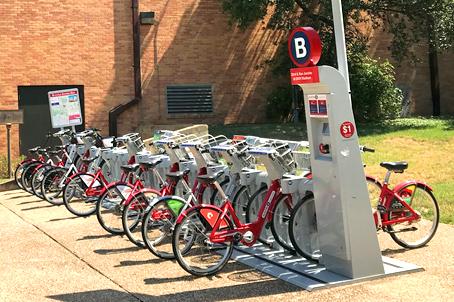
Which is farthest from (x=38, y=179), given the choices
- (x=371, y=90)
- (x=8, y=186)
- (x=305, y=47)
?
(x=371, y=90)

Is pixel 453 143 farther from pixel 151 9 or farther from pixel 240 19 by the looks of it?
pixel 151 9

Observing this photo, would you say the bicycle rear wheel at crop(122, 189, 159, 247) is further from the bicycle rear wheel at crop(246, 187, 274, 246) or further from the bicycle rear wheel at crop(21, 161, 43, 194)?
the bicycle rear wheel at crop(21, 161, 43, 194)

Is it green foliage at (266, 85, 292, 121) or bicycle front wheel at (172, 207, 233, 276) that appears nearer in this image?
bicycle front wheel at (172, 207, 233, 276)

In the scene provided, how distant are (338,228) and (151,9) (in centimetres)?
1378

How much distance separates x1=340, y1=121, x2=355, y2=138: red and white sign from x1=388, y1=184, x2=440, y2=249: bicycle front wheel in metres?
1.37

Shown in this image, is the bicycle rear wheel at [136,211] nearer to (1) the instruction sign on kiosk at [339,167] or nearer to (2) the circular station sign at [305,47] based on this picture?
(1) the instruction sign on kiosk at [339,167]

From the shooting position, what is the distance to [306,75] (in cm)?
545

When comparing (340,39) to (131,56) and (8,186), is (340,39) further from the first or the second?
(131,56)

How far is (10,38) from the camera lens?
54.7ft

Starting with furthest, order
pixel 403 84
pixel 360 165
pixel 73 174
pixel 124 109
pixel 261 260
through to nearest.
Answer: pixel 403 84 → pixel 124 109 → pixel 73 174 → pixel 261 260 → pixel 360 165

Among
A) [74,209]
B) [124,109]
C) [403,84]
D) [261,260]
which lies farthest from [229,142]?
[403,84]

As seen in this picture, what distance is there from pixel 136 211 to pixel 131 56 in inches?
448

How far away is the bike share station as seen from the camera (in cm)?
538

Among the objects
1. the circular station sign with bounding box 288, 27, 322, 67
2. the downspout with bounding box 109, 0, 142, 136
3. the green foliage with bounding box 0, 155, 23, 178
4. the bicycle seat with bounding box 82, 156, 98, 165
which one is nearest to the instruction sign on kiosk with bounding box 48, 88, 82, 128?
the bicycle seat with bounding box 82, 156, 98, 165
